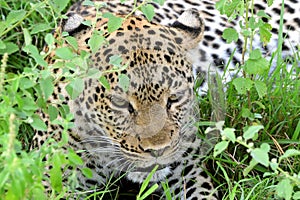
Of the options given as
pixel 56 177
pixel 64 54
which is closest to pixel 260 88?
pixel 64 54

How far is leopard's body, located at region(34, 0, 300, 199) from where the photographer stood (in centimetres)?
494

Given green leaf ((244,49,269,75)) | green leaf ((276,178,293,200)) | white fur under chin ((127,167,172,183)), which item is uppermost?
green leaf ((276,178,293,200))

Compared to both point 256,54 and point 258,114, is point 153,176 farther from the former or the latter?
point 256,54

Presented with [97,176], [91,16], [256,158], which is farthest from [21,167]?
[91,16]

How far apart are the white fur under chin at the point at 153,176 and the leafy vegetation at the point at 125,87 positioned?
117 millimetres

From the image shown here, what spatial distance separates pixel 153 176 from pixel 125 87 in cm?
100

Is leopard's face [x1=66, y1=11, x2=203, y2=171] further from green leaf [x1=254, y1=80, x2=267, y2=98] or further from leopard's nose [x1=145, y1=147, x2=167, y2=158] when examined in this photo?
green leaf [x1=254, y1=80, x2=267, y2=98]

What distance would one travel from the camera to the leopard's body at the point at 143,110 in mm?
4938

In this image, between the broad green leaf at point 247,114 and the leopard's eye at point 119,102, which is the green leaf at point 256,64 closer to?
the broad green leaf at point 247,114

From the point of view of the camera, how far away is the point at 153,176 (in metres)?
5.50

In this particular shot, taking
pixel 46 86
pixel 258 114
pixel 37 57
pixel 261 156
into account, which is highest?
pixel 37 57

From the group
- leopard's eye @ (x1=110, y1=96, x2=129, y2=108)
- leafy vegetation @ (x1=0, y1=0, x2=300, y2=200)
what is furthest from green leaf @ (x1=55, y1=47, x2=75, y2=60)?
leopard's eye @ (x1=110, y1=96, x2=129, y2=108)

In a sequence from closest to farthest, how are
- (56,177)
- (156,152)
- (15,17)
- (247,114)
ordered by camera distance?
(56,177)
(15,17)
(156,152)
(247,114)

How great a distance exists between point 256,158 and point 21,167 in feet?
3.91
